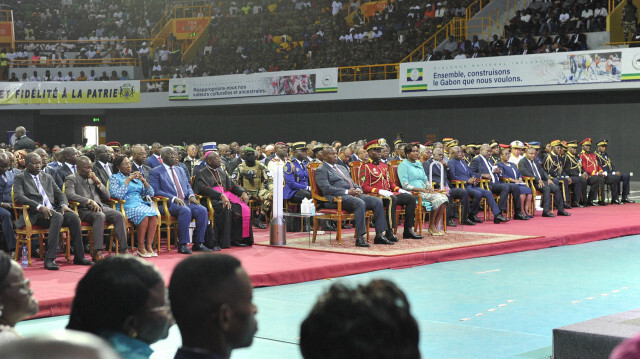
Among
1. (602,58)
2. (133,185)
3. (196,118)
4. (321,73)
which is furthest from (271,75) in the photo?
(133,185)

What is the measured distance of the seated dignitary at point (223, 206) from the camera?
32.4 ft

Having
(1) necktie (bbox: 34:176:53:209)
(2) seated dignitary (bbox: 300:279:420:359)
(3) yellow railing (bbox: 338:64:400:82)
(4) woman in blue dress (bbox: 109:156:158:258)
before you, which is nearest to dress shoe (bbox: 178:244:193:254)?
(4) woman in blue dress (bbox: 109:156:158:258)

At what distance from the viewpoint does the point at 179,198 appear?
31.5 ft

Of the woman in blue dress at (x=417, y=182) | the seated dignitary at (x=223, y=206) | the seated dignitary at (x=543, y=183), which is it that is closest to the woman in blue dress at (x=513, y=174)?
the seated dignitary at (x=543, y=183)

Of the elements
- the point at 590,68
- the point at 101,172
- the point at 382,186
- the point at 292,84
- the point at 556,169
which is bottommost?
the point at 382,186

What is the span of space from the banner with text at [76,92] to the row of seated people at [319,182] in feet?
45.7

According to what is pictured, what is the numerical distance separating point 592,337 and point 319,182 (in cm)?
621

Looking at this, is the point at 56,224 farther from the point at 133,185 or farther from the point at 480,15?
the point at 480,15

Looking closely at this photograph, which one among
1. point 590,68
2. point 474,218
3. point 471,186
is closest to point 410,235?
point 474,218

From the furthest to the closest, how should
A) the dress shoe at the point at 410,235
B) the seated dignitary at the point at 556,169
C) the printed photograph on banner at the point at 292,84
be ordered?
1. the printed photograph on banner at the point at 292,84
2. the seated dignitary at the point at 556,169
3. the dress shoe at the point at 410,235

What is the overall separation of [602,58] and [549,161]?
482 cm

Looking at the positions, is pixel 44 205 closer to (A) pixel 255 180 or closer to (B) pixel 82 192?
(B) pixel 82 192

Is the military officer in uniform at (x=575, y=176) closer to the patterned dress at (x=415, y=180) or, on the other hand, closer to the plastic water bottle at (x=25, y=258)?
the patterned dress at (x=415, y=180)

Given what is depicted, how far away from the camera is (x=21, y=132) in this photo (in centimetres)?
1465
